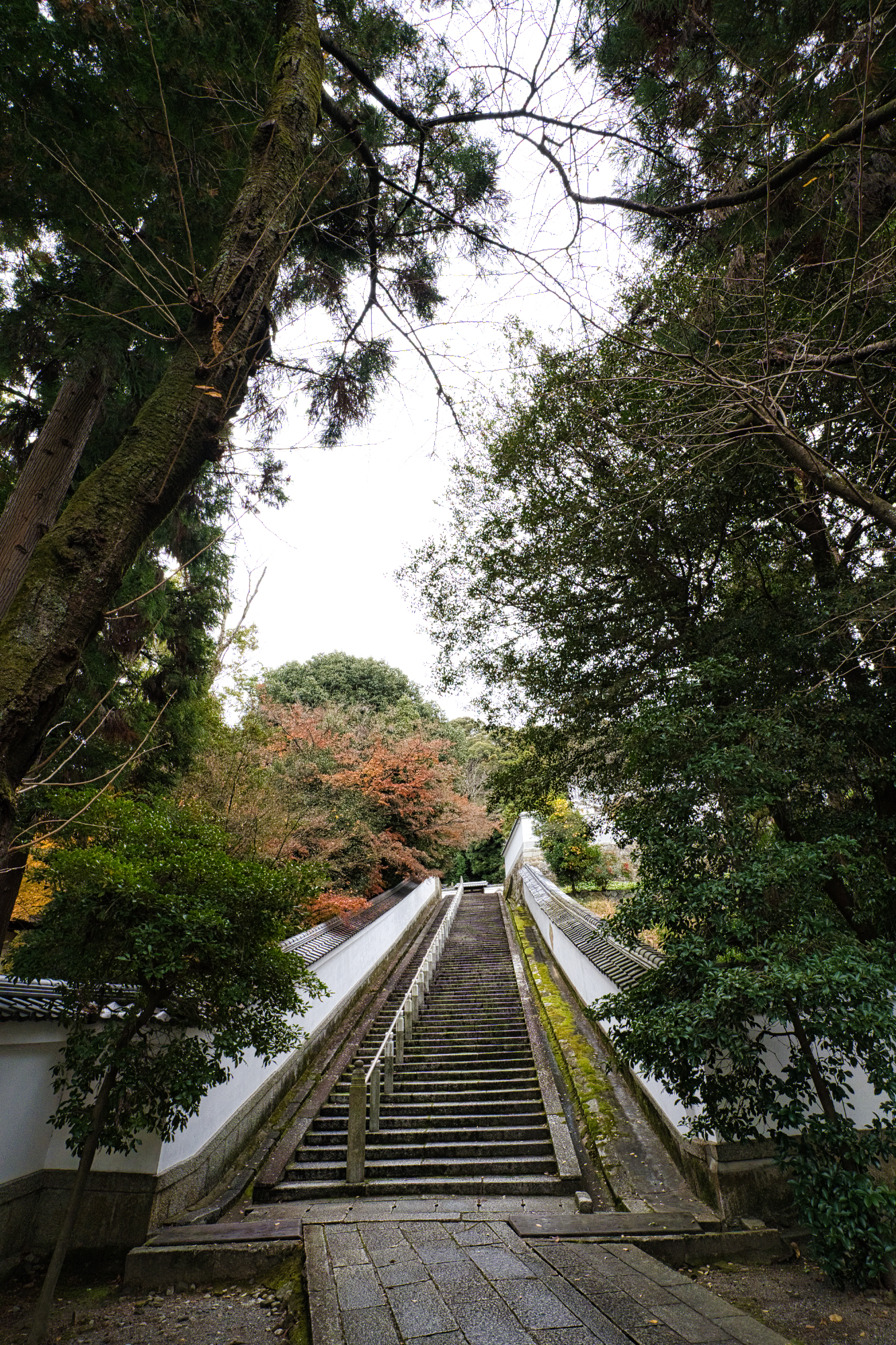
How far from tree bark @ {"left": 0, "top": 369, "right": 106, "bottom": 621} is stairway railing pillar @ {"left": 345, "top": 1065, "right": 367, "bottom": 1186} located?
16.9 feet

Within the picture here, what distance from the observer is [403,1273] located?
337cm

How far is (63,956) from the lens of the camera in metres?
3.76

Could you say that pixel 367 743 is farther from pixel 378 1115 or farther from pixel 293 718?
pixel 378 1115

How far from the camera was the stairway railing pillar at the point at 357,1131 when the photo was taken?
500cm

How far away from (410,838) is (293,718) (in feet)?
16.7

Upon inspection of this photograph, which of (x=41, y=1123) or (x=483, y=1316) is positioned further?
(x=41, y=1123)

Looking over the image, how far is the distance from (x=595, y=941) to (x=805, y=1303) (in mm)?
5427

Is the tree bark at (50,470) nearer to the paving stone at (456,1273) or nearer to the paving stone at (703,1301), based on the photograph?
the paving stone at (456,1273)

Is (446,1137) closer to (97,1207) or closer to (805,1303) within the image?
(97,1207)

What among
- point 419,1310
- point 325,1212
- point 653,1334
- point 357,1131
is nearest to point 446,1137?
point 357,1131

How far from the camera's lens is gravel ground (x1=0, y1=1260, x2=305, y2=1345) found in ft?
10.6

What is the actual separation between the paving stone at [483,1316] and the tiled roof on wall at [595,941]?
76.2 inches

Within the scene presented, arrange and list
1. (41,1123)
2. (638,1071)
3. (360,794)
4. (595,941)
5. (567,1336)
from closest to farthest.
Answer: (567,1336) < (41,1123) < (638,1071) < (595,941) < (360,794)

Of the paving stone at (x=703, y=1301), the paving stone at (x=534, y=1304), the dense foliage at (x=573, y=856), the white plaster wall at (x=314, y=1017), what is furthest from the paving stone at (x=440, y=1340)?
the dense foliage at (x=573, y=856)
